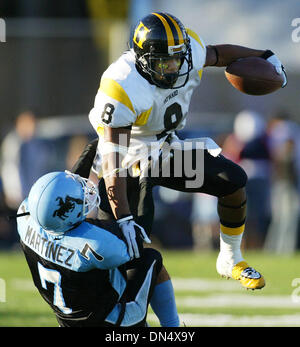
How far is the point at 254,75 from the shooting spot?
15.4 ft

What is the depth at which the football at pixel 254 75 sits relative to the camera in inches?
185

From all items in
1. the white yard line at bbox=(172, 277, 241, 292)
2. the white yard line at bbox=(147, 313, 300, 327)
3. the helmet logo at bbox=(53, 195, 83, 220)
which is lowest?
the white yard line at bbox=(172, 277, 241, 292)

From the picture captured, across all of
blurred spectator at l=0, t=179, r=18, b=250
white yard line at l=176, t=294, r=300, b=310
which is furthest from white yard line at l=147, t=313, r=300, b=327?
blurred spectator at l=0, t=179, r=18, b=250

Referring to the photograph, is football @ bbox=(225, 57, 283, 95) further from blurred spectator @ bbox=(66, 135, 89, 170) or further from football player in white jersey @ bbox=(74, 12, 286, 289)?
blurred spectator @ bbox=(66, 135, 89, 170)

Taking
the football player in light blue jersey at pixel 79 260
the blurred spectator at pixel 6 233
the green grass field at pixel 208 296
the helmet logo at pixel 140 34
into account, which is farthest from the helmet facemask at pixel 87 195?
the blurred spectator at pixel 6 233

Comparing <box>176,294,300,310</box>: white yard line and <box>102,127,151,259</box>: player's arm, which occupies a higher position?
<box>102,127,151,259</box>: player's arm

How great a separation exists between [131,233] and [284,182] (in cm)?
558

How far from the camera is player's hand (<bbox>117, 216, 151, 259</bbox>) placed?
12.4 ft

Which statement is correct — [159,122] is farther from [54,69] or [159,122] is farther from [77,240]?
[54,69]

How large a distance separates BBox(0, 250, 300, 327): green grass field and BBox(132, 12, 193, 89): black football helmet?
1.45m

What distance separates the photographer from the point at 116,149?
4.31 metres

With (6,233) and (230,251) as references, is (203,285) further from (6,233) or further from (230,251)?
(6,233)

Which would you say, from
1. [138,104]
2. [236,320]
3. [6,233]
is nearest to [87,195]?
[138,104]

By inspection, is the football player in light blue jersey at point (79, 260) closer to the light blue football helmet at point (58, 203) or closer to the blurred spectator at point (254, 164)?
the light blue football helmet at point (58, 203)
